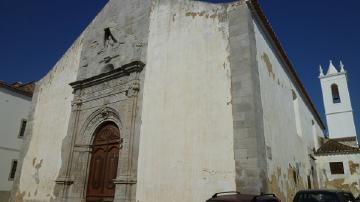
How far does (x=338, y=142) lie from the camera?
16953mm

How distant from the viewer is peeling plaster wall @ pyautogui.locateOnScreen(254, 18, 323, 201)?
7.43 metres

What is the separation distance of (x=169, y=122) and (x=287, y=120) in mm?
4628

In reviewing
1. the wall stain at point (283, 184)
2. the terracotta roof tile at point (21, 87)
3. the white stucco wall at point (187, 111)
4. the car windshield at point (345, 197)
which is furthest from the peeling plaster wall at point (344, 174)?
the terracotta roof tile at point (21, 87)

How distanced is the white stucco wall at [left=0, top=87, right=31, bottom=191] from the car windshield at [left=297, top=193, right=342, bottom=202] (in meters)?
15.4

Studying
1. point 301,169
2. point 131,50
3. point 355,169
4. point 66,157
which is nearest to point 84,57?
point 131,50

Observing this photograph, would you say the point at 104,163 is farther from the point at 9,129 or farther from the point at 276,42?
the point at 9,129

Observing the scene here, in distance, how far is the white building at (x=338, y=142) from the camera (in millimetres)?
13984

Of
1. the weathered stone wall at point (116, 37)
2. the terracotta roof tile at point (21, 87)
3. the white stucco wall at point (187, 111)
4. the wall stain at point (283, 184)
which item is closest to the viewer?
the white stucco wall at point (187, 111)

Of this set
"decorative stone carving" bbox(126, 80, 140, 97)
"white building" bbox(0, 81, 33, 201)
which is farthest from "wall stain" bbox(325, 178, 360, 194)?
"white building" bbox(0, 81, 33, 201)

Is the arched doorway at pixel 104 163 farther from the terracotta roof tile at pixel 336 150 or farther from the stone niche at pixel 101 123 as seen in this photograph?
the terracotta roof tile at pixel 336 150

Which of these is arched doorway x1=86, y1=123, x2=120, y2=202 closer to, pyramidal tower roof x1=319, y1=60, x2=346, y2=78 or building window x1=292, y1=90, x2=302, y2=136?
building window x1=292, y1=90, x2=302, y2=136

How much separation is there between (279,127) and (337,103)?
16.8 metres

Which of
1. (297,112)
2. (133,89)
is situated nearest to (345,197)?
(133,89)

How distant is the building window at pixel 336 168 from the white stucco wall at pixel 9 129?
671 inches
